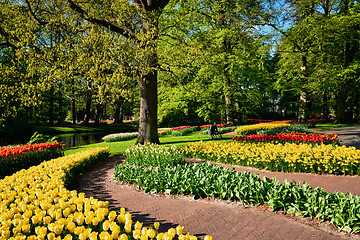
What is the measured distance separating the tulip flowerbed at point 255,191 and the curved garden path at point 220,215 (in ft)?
0.57

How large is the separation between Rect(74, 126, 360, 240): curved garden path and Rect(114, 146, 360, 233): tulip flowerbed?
0.17 m

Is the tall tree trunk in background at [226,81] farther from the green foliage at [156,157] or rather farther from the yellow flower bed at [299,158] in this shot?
the green foliage at [156,157]

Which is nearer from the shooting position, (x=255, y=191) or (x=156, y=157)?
(x=255, y=191)

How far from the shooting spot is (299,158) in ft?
22.4

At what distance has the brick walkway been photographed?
342cm

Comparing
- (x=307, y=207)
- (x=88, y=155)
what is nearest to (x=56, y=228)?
(x=307, y=207)

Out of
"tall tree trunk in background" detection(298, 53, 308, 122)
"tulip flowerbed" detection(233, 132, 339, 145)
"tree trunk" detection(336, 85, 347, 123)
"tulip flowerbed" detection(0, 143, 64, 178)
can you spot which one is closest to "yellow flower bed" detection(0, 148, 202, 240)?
"tulip flowerbed" detection(0, 143, 64, 178)

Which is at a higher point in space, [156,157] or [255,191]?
[156,157]

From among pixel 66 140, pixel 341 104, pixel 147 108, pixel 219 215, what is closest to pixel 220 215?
pixel 219 215

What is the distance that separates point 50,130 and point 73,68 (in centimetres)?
2455

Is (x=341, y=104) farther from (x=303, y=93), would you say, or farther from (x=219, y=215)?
(x=219, y=215)

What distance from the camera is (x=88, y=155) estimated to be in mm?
8367

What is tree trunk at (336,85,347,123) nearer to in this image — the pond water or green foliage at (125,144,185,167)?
green foliage at (125,144,185,167)

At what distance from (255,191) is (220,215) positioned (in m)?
0.89
